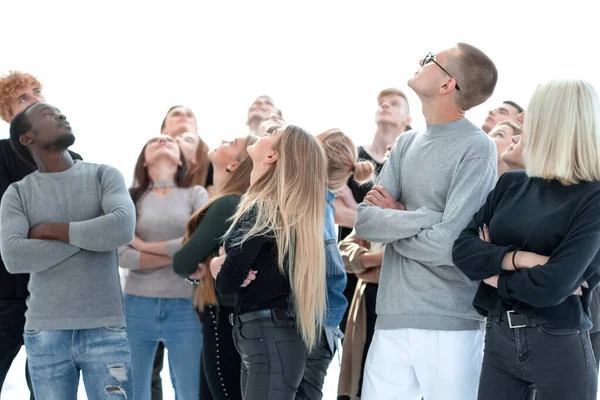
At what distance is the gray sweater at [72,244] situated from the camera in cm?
295

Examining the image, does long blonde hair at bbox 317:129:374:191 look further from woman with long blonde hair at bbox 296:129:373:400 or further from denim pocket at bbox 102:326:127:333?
denim pocket at bbox 102:326:127:333

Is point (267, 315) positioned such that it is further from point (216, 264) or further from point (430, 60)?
point (430, 60)

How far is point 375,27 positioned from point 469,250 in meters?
3.75

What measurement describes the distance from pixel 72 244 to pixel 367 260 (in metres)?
1.17

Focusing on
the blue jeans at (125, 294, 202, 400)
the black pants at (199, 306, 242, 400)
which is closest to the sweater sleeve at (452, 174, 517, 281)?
the black pants at (199, 306, 242, 400)

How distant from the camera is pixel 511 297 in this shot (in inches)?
93.4

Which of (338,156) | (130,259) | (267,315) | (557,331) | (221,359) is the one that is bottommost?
(221,359)

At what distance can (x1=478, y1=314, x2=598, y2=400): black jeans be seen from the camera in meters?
2.29

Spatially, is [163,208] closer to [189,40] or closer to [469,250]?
[469,250]

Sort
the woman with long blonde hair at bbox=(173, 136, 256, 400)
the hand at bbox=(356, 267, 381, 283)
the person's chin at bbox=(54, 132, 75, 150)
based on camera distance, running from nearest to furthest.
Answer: the person's chin at bbox=(54, 132, 75, 150)
the woman with long blonde hair at bbox=(173, 136, 256, 400)
the hand at bbox=(356, 267, 381, 283)

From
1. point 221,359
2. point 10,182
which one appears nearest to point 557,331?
point 221,359

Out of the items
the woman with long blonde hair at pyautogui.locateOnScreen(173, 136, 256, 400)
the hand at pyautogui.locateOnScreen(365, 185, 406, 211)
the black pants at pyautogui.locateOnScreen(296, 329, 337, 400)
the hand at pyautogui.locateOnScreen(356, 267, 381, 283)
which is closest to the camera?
the hand at pyautogui.locateOnScreen(365, 185, 406, 211)

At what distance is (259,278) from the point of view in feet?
8.97

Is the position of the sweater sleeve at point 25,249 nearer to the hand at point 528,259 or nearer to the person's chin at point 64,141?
the person's chin at point 64,141
